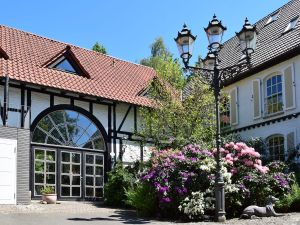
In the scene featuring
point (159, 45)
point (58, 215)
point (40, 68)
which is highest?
point (159, 45)

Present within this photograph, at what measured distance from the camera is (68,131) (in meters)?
21.5

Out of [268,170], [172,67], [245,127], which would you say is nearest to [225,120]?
[245,127]

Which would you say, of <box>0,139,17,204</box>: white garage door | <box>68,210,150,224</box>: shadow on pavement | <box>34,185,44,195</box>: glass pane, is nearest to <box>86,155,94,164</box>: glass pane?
<box>34,185,44,195</box>: glass pane

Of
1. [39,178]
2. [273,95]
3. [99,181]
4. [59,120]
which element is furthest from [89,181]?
[273,95]

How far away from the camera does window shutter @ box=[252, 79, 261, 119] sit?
2152 cm

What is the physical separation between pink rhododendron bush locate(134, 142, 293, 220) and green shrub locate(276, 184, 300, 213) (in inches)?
8.3

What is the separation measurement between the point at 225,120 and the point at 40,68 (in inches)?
360

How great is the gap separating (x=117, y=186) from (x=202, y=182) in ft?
22.3

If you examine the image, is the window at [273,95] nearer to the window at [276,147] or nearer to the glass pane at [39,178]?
the window at [276,147]

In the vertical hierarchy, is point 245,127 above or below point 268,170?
above

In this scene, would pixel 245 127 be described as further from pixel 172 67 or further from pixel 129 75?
pixel 129 75

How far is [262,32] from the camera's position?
2477 centimetres

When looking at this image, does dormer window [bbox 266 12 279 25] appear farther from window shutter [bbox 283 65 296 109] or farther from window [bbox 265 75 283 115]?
window shutter [bbox 283 65 296 109]

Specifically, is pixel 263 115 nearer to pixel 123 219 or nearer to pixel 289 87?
pixel 289 87
